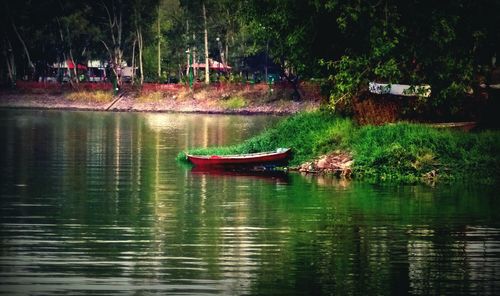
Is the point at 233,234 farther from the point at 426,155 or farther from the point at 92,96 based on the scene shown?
the point at 92,96

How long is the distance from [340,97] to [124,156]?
501 inches

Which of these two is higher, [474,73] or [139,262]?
[474,73]

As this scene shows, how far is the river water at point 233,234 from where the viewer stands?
71.8 ft

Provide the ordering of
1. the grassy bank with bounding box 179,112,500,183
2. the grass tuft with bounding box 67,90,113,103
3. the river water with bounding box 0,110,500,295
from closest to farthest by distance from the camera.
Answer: the river water with bounding box 0,110,500,295, the grassy bank with bounding box 179,112,500,183, the grass tuft with bounding box 67,90,113,103

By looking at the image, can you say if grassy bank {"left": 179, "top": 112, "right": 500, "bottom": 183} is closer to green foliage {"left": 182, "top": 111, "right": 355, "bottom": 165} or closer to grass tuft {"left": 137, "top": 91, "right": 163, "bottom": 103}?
green foliage {"left": 182, "top": 111, "right": 355, "bottom": 165}

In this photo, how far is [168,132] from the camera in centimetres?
7781

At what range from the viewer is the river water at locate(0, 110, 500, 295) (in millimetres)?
21875

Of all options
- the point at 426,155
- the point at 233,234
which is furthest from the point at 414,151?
the point at 233,234

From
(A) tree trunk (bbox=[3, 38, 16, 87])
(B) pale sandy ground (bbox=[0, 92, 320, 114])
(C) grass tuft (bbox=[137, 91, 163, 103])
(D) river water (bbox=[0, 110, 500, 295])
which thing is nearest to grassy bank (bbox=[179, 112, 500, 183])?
(D) river water (bbox=[0, 110, 500, 295])

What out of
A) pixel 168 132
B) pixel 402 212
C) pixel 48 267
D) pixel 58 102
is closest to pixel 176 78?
Result: pixel 58 102

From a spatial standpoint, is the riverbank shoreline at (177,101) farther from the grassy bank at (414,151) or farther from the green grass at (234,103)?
the grassy bank at (414,151)

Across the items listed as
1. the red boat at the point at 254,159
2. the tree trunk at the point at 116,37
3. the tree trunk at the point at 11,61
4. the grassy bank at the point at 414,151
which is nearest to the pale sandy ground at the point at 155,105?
the tree trunk at the point at 11,61

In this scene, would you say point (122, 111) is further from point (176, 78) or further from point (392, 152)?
point (392, 152)

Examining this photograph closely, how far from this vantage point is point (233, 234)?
2766 centimetres
